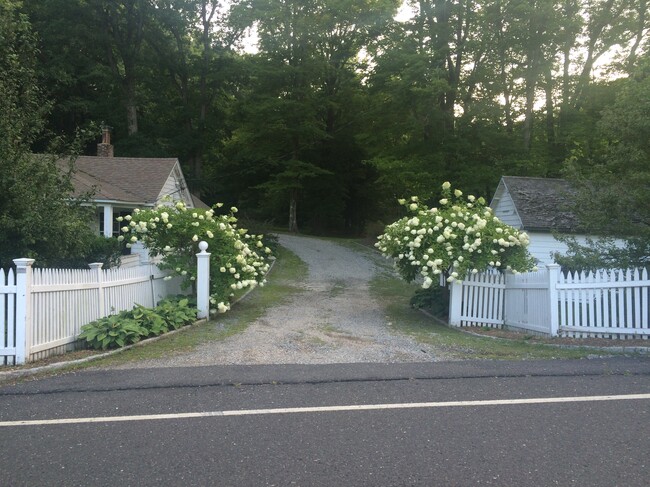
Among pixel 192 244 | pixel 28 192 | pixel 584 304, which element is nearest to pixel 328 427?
pixel 584 304

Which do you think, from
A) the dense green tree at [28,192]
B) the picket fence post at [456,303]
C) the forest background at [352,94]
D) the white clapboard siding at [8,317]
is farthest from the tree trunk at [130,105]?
the white clapboard siding at [8,317]

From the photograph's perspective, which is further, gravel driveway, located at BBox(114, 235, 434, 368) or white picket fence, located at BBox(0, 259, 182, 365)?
gravel driveway, located at BBox(114, 235, 434, 368)

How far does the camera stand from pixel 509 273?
11.6 metres

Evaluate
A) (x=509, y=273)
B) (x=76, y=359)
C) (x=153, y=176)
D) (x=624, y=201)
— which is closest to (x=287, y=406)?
(x=76, y=359)

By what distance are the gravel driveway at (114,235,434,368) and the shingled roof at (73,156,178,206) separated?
7.71m

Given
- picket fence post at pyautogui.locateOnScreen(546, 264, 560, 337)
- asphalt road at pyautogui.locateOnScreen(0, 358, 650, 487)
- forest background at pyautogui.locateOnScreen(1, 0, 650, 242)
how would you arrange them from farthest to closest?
forest background at pyautogui.locateOnScreen(1, 0, 650, 242), picket fence post at pyautogui.locateOnScreen(546, 264, 560, 337), asphalt road at pyautogui.locateOnScreen(0, 358, 650, 487)

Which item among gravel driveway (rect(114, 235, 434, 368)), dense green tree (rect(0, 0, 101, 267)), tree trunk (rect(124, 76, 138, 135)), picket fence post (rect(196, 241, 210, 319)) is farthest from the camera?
tree trunk (rect(124, 76, 138, 135))

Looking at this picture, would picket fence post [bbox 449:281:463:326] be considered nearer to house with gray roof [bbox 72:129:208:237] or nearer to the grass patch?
the grass patch

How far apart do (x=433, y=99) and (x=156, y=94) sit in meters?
23.0

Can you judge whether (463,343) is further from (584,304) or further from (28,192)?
(28,192)

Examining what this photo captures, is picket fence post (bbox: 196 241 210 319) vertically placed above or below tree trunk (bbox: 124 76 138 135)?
below

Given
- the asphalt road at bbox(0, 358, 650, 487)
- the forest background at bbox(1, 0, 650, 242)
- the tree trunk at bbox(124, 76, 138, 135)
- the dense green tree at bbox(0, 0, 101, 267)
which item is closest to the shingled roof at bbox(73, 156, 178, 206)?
the forest background at bbox(1, 0, 650, 242)

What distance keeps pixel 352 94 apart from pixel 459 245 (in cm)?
3138

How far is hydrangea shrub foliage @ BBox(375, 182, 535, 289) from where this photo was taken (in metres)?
11.3
